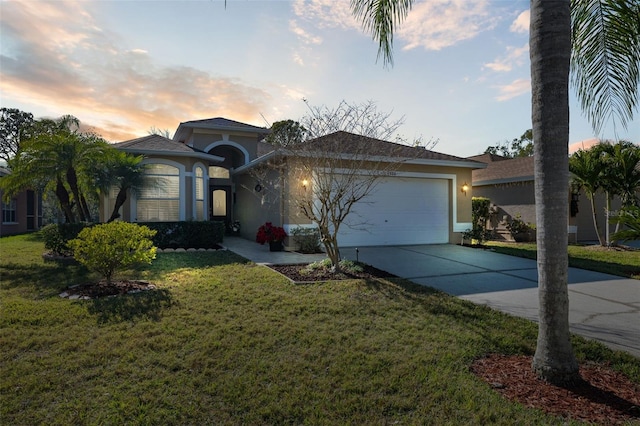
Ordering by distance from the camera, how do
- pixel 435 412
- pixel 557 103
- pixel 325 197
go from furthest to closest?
1. pixel 325 197
2. pixel 557 103
3. pixel 435 412

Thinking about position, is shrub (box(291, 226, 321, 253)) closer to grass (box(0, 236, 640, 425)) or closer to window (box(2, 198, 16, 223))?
grass (box(0, 236, 640, 425))

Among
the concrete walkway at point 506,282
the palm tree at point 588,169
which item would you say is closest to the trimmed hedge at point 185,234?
the concrete walkway at point 506,282

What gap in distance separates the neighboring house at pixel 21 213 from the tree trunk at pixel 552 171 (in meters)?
23.8

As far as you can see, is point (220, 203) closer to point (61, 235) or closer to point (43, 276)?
point (61, 235)

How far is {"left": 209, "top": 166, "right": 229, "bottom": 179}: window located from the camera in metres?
17.8

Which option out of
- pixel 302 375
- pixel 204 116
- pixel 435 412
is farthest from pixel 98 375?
pixel 204 116

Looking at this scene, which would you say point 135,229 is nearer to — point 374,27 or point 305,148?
point 305,148

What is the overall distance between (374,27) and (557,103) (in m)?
3.21

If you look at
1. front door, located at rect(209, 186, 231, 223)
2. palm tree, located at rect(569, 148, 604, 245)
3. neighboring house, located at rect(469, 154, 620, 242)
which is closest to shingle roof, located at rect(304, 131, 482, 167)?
palm tree, located at rect(569, 148, 604, 245)

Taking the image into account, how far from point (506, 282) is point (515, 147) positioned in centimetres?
4840

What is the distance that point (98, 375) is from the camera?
3400 millimetres

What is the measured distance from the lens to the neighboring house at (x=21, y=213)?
19859 millimetres

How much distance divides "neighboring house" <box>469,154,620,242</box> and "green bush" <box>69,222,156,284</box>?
15.8 m

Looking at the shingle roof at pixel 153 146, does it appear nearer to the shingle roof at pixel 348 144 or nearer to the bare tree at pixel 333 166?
the bare tree at pixel 333 166
